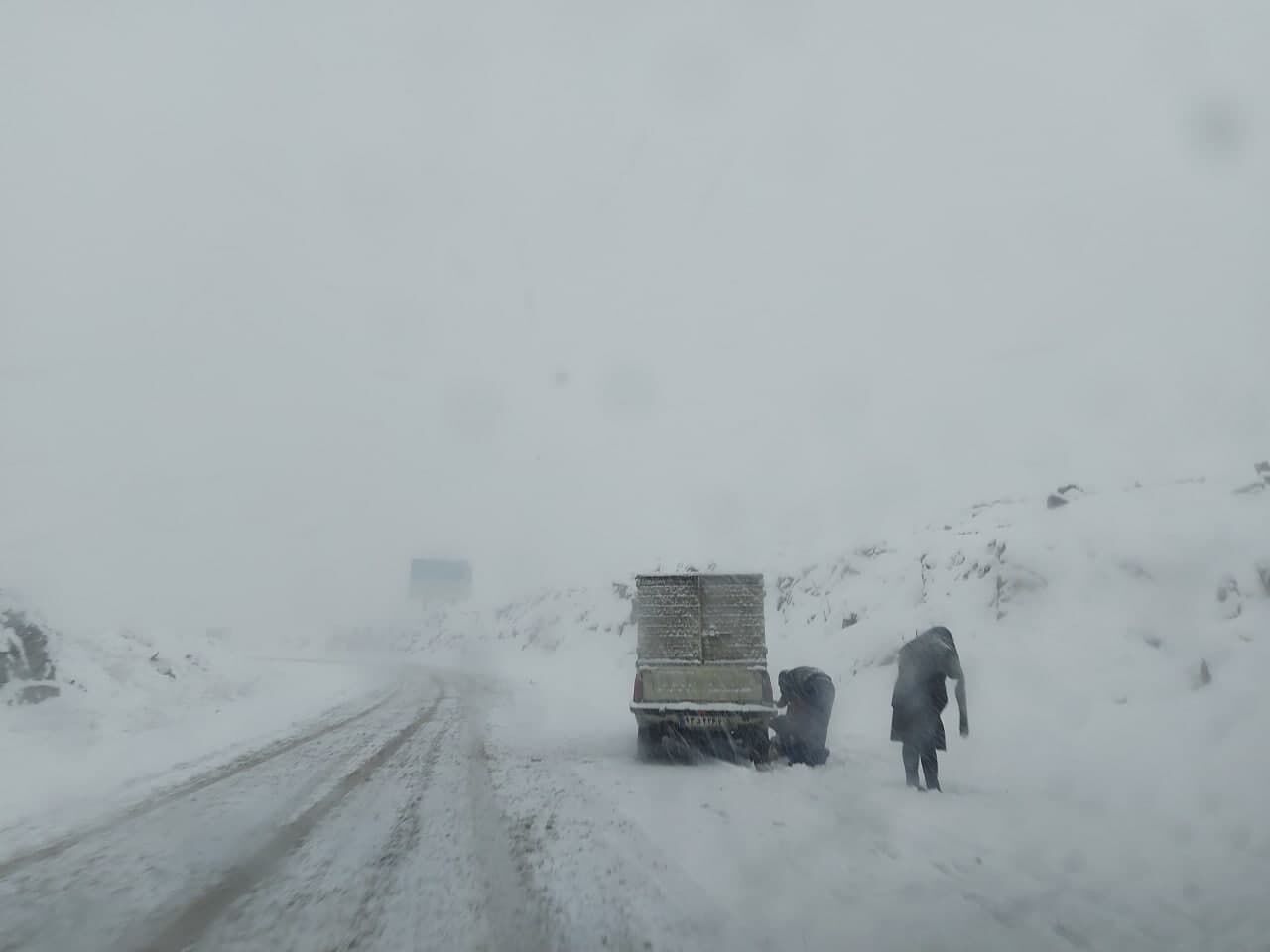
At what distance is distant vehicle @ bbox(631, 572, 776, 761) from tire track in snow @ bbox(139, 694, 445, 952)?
3645 millimetres

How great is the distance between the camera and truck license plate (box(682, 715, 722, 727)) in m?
9.61

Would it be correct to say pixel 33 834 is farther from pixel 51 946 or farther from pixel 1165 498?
pixel 1165 498

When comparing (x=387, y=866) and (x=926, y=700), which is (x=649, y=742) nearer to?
(x=926, y=700)

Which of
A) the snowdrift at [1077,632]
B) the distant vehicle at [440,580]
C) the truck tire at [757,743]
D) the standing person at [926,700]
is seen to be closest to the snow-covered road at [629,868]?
the standing person at [926,700]

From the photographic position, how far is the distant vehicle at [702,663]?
9.65 metres

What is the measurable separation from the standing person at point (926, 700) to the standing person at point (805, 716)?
131cm

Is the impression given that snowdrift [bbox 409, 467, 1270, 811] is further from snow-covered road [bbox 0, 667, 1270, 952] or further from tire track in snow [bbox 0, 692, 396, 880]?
tire track in snow [bbox 0, 692, 396, 880]

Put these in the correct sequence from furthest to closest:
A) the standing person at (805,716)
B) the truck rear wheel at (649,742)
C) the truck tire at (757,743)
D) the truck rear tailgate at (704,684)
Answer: the truck rear wheel at (649,742) → the truck rear tailgate at (704,684) → the truck tire at (757,743) → the standing person at (805,716)

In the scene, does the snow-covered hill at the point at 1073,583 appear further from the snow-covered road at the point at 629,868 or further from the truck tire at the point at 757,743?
the truck tire at the point at 757,743

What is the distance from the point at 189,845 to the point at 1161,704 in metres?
9.78

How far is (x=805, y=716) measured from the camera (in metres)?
9.56

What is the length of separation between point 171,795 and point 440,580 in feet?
223

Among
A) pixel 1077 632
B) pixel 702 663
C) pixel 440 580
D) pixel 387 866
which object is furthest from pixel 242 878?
pixel 440 580

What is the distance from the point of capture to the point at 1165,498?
1359 cm
